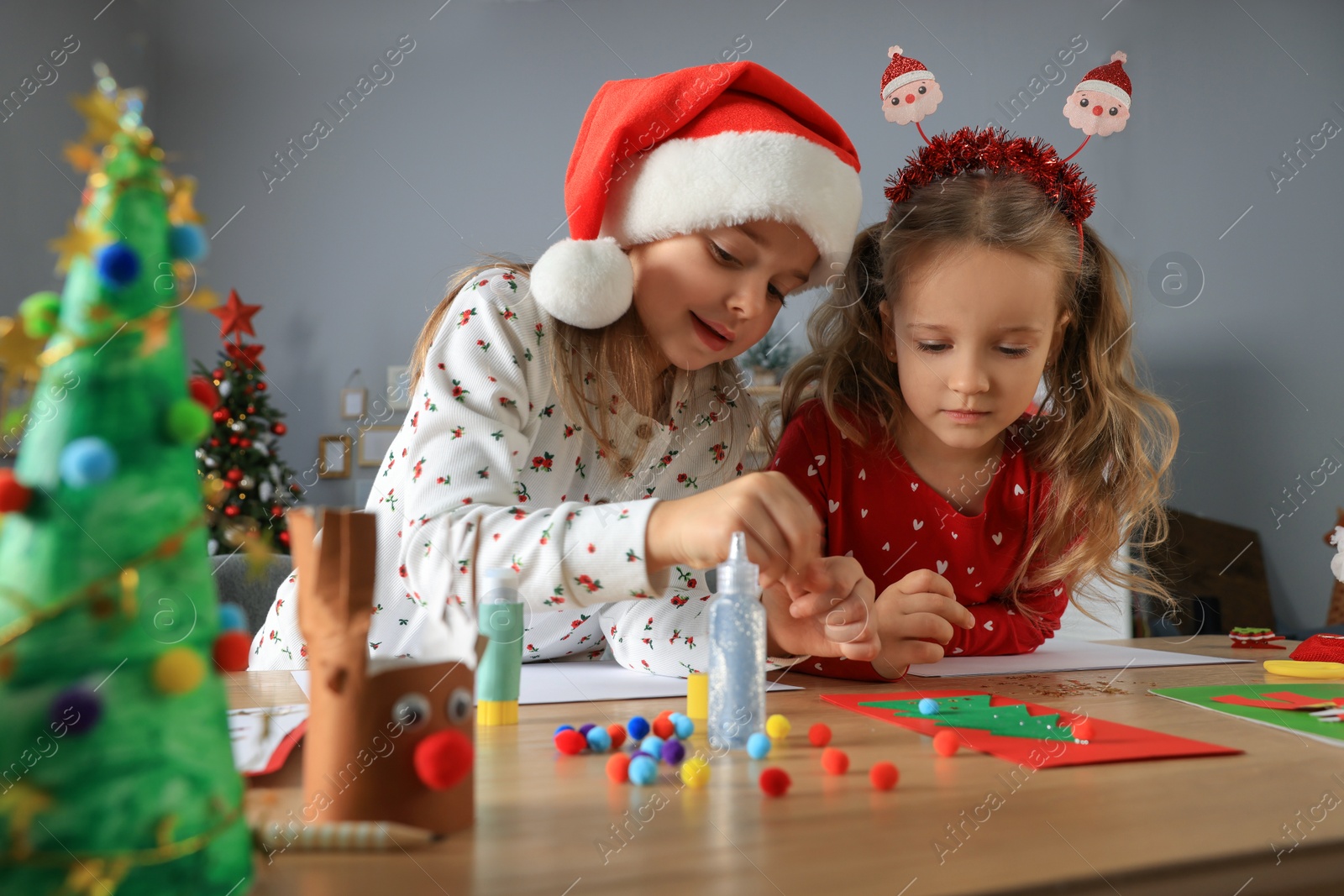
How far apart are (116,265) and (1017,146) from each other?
1.30m

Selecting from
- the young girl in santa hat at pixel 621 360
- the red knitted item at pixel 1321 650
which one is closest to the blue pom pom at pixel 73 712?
the young girl in santa hat at pixel 621 360

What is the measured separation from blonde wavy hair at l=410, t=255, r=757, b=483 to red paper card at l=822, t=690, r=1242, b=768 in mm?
553

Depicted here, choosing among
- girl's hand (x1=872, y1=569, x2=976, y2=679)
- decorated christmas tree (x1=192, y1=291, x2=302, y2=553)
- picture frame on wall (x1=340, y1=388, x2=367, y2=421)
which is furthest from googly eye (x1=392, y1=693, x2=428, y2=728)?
picture frame on wall (x1=340, y1=388, x2=367, y2=421)

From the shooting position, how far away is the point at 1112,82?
1.38 metres

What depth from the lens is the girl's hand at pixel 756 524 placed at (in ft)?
2.38

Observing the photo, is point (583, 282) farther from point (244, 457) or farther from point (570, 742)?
point (244, 457)

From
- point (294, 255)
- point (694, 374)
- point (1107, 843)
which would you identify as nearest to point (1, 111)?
point (294, 255)

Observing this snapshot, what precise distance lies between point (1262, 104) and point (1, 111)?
13.3ft

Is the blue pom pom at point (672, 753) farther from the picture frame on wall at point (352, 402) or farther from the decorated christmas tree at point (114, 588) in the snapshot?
the picture frame on wall at point (352, 402)

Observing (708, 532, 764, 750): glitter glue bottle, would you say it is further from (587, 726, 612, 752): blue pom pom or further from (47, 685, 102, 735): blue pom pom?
(47, 685, 102, 735): blue pom pom

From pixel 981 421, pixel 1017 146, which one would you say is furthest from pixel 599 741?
pixel 1017 146

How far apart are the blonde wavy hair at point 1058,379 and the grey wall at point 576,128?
1814 mm

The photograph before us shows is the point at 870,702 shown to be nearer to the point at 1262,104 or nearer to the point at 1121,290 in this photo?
the point at 1121,290

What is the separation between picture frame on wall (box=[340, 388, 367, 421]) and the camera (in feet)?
13.4
